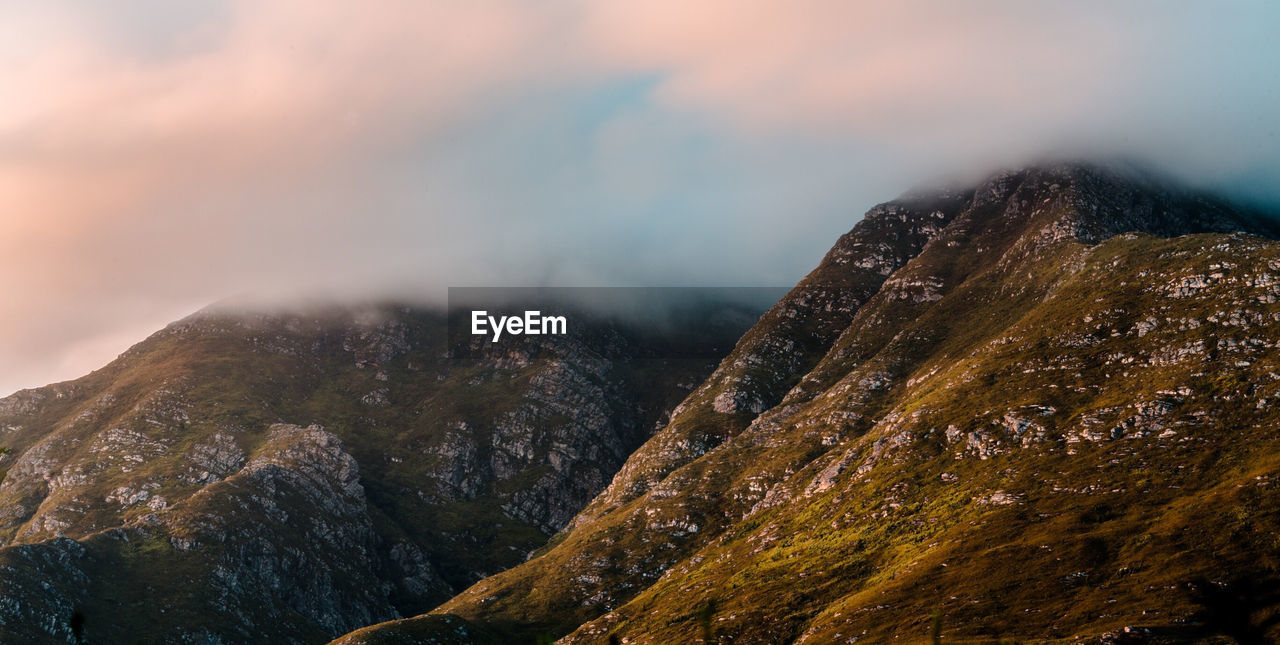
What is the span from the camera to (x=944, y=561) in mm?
191375

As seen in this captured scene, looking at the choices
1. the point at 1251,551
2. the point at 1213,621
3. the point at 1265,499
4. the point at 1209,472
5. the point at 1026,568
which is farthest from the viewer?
the point at 1209,472

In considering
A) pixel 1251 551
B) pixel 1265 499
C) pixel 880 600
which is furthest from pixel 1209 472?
pixel 880 600

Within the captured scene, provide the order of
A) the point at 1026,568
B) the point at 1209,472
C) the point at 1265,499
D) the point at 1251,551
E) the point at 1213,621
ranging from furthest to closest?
the point at 1209,472
the point at 1026,568
the point at 1265,499
the point at 1251,551
the point at 1213,621

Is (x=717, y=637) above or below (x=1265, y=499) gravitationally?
below

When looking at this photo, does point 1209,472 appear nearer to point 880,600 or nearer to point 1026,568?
point 1026,568

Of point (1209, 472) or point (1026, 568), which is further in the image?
point (1209, 472)

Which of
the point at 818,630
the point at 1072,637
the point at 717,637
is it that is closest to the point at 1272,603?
the point at 1072,637

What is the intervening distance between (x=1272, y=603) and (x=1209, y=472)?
6156 cm

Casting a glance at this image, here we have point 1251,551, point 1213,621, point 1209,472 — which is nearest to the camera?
point 1213,621

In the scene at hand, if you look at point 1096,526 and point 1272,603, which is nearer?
point 1272,603

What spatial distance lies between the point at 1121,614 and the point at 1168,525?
38.3 m

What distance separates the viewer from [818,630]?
18000 centimetres

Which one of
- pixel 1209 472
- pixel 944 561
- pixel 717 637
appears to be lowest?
pixel 717 637

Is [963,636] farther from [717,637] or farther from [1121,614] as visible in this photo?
[717,637]
